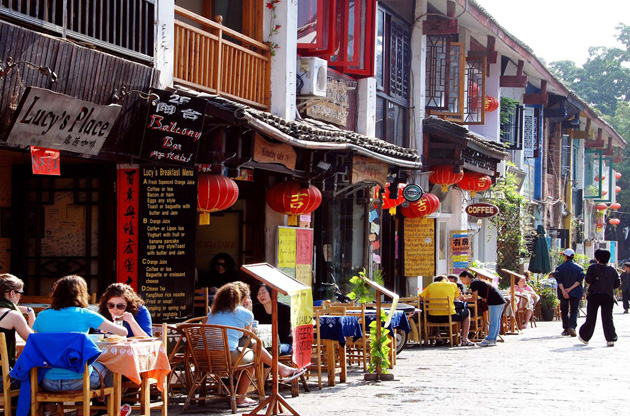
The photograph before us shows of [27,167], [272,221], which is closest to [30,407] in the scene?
[27,167]

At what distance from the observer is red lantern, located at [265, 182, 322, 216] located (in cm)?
1477

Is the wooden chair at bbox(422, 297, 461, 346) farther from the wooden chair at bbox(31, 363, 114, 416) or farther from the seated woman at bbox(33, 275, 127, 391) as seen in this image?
the wooden chair at bbox(31, 363, 114, 416)

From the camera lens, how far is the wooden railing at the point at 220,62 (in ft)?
42.9

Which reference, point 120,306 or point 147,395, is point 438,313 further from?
point 147,395

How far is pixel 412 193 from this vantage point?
19562mm

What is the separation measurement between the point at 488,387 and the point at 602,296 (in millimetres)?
6645

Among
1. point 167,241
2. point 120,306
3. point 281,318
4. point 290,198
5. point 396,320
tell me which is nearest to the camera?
point 120,306

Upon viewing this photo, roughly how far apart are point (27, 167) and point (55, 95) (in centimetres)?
321

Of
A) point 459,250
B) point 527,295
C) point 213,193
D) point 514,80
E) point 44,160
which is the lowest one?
point 527,295

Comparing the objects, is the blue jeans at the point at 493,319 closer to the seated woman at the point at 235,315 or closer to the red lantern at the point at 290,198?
the red lantern at the point at 290,198

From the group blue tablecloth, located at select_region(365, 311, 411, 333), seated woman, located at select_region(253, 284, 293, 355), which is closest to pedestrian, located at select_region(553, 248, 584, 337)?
blue tablecloth, located at select_region(365, 311, 411, 333)

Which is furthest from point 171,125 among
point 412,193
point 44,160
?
point 412,193

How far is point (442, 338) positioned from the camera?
17.5 metres

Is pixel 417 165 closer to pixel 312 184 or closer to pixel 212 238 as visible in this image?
pixel 312 184
